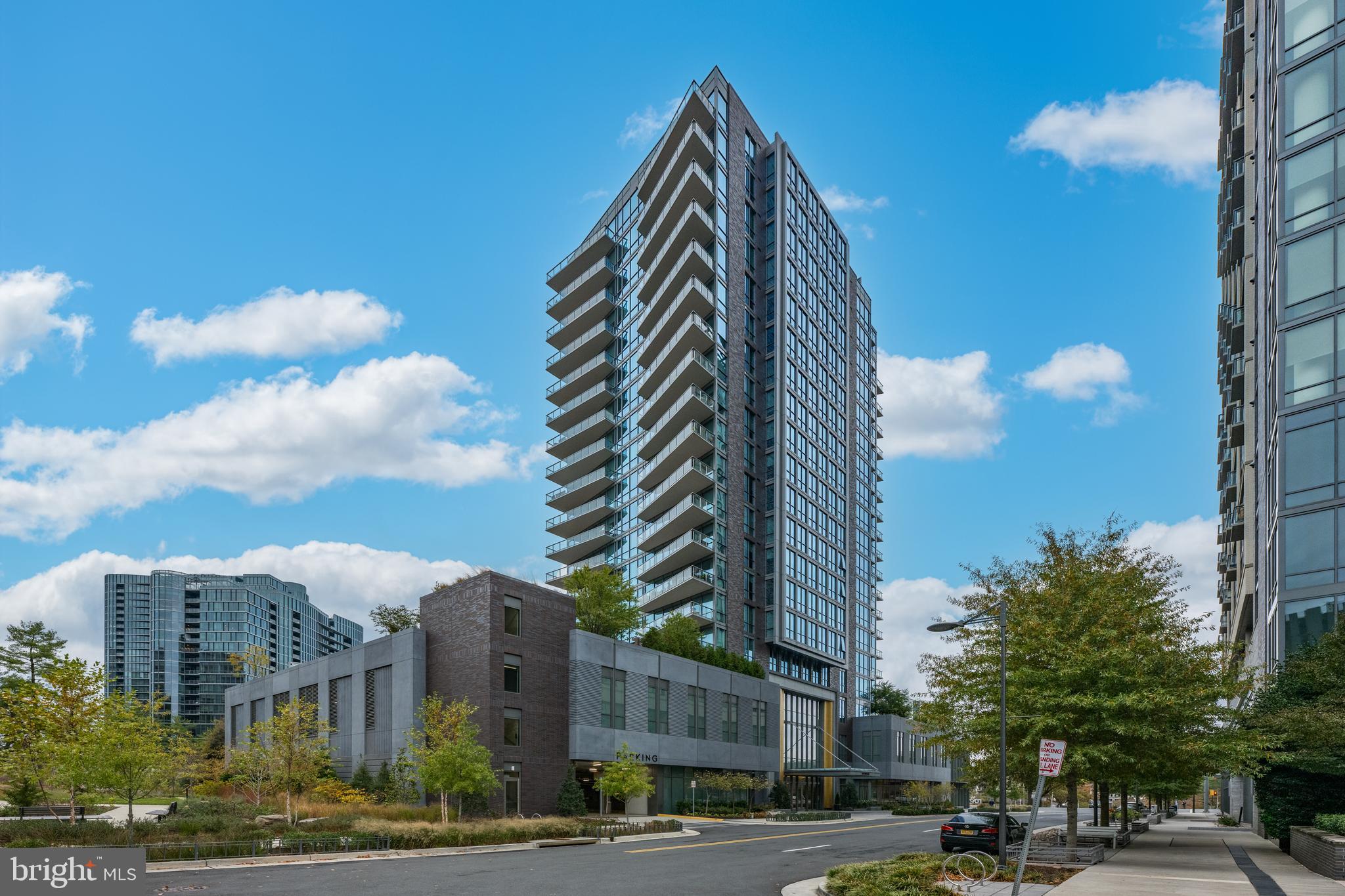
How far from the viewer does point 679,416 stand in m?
82.6

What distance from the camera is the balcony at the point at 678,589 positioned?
7850 centimetres

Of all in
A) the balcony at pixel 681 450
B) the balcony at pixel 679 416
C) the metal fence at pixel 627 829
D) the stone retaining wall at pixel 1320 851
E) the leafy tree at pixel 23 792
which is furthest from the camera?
the balcony at pixel 679 416

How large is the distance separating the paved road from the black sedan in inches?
80.7

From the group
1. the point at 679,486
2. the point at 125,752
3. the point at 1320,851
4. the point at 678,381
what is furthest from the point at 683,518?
the point at 1320,851

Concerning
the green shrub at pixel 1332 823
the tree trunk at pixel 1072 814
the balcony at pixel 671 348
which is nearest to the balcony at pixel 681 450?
the balcony at pixel 671 348

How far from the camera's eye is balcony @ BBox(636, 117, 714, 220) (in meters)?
84.3

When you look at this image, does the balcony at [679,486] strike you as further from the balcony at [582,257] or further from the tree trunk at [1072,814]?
the tree trunk at [1072,814]

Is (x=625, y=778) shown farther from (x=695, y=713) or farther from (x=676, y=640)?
(x=676, y=640)

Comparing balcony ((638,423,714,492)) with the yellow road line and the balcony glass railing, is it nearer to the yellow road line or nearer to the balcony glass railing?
the balcony glass railing

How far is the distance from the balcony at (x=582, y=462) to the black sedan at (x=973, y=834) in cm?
6442

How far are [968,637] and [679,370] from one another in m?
52.1

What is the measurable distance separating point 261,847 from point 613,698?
1071 inches

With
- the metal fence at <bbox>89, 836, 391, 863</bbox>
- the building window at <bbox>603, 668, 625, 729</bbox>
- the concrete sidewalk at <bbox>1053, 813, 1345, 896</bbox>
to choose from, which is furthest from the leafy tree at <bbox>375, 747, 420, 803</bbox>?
the concrete sidewalk at <bbox>1053, 813, 1345, 896</bbox>

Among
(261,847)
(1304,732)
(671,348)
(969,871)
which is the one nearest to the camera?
(969,871)
